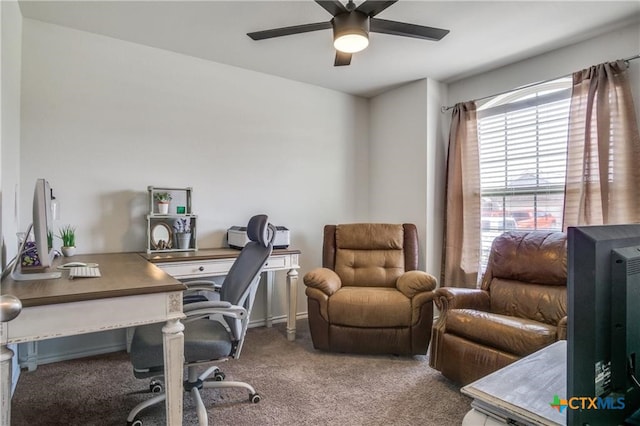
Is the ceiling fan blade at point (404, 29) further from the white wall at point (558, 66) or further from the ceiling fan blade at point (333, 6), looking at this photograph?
the white wall at point (558, 66)

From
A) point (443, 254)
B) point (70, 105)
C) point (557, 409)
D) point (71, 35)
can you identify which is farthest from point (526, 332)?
point (71, 35)

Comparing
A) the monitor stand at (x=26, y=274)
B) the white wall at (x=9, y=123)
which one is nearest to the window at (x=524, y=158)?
the monitor stand at (x=26, y=274)

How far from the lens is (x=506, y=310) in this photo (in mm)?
2545

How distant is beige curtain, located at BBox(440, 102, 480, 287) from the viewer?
3473mm

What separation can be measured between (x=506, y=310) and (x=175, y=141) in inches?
117

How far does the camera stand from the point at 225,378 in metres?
2.38

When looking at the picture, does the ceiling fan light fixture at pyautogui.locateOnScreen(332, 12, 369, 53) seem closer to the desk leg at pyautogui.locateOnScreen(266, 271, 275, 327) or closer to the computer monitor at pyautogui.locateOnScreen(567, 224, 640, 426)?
the computer monitor at pyautogui.locateOnScreen(567, 224, 640, 426)

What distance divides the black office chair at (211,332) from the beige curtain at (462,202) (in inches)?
83.9

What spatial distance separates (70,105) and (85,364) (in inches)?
76.1

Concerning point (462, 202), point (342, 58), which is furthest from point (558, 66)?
point (342, 58)

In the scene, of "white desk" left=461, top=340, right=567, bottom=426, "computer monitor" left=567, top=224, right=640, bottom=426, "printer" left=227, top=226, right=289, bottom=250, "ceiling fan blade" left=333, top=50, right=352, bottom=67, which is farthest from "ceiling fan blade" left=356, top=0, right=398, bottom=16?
"printer" left=227, top=226, right=289, bottom=250

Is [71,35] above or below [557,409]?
above

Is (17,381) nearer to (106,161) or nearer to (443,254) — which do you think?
(106,161)

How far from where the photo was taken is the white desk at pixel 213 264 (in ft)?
8.68
